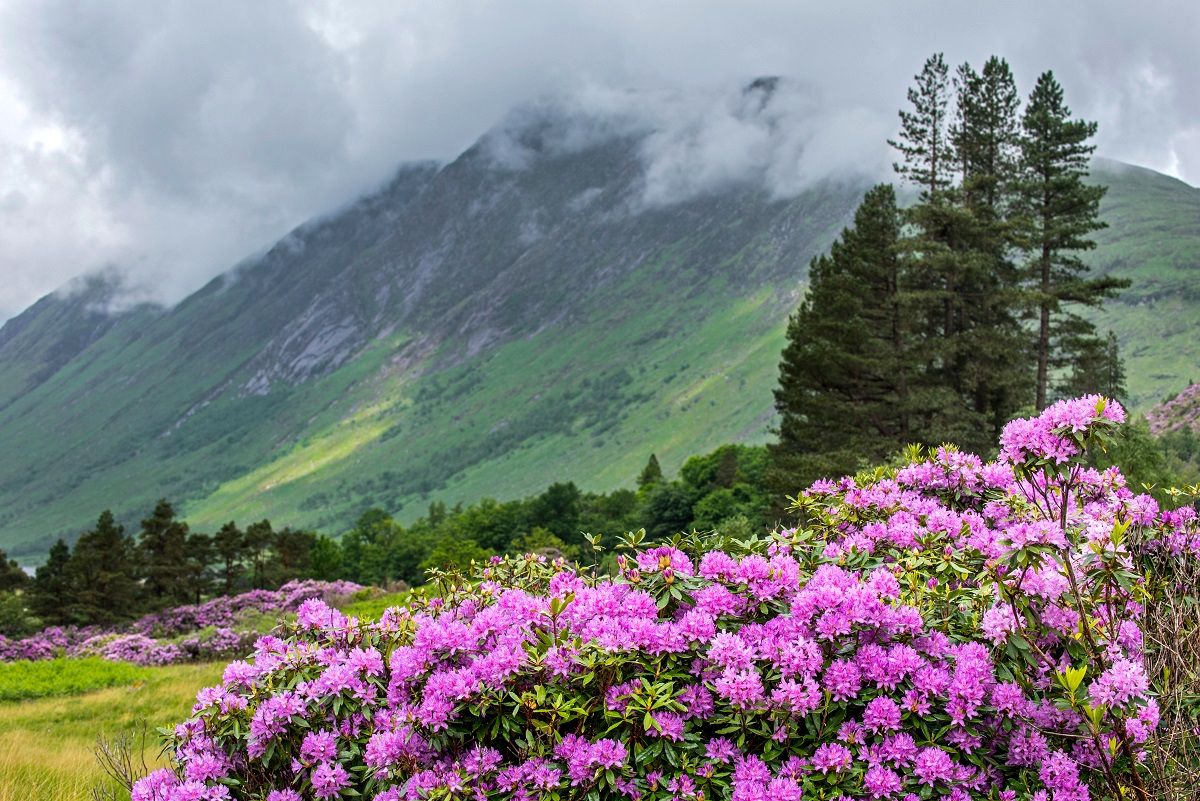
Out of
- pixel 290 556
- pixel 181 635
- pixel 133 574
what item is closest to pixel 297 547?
pixel 290 556

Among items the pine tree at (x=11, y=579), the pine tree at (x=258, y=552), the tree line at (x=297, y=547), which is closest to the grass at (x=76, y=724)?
the tree line at (x=297, y=547)

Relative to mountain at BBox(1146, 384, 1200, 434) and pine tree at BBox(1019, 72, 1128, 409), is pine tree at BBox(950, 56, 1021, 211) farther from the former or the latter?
mountain at BBox(1146, 384, 1200, 434)

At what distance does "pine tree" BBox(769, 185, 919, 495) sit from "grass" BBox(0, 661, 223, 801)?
2142 centimetres

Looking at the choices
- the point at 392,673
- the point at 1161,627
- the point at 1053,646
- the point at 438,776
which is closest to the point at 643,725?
the point at 438,776

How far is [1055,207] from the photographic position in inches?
1262

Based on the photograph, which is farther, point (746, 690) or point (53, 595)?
point (53, 595)

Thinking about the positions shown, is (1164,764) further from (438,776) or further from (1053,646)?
(438,776)

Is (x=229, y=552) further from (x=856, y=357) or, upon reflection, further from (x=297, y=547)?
(x=856, y=357)

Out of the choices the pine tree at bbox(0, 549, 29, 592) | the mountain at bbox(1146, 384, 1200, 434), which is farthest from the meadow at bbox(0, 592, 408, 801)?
the mountain at bbox(1146, 384, 1200, 434)

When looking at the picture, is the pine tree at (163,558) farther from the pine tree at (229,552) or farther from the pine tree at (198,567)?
the pine tree at (229,552)

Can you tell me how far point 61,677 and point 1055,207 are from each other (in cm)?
3548

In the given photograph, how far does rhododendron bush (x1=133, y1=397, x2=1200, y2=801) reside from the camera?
11.3 feet

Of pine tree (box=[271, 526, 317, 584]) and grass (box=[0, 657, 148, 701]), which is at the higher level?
grass (box=[0, 657, 148, 701])

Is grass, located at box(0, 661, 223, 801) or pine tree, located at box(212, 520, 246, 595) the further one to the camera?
pine tree, located at box(212, 520, 246, 595)
